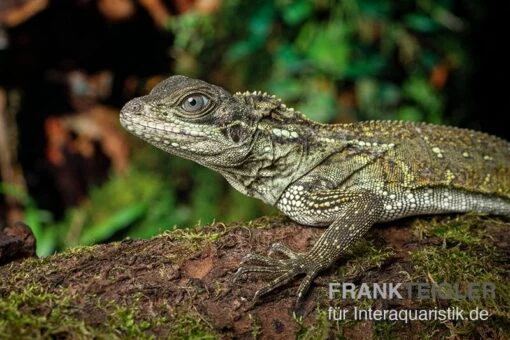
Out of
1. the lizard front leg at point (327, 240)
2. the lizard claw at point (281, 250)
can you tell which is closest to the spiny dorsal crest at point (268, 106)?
the lizard front leg at point (327, 240)

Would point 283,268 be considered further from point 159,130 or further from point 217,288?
point 159,130

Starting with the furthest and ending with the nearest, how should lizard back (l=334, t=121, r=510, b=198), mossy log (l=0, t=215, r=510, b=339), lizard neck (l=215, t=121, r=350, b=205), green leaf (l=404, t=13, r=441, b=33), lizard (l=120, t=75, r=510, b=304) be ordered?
green leaf (l=404, t=13, r=441, b=33), lizard back (l=334, t=121, r=510, b=198), lizard neck (l=215, t=121, r=350, b=205), lizard (l=120, t=75, r=510, b=304), mossy log (l=0, t=215, r=510, b=339)

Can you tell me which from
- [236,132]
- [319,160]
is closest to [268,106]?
[236,132]

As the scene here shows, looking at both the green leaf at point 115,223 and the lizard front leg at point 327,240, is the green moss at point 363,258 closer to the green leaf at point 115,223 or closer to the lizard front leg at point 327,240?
the lizard front leg at point 327,240

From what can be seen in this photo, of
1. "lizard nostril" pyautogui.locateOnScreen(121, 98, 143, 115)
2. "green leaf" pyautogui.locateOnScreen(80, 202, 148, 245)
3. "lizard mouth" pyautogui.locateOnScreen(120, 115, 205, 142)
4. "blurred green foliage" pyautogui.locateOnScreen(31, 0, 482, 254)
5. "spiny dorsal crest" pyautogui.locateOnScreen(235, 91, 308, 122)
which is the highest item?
"blurred green foliage" pyautogui.locateOnScreen(31, 0, 482, 254)

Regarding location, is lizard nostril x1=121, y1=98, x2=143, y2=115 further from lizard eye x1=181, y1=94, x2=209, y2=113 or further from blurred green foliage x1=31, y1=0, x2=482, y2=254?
blurred green foliage x1=31, y1=0, x2=482, y2=254

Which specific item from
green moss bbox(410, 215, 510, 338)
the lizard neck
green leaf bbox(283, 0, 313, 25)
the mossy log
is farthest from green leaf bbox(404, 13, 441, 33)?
the mossy log

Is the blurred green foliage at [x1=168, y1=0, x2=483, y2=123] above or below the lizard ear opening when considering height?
above
